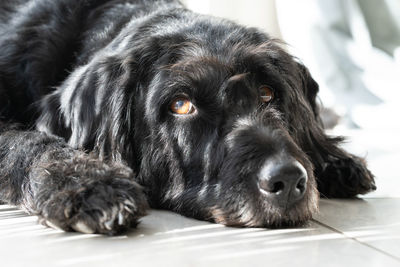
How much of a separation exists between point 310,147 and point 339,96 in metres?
2.89

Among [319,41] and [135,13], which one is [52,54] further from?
[319,41]

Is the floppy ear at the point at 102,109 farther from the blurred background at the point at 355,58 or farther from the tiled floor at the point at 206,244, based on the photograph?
the blurred background at the point at 355,58

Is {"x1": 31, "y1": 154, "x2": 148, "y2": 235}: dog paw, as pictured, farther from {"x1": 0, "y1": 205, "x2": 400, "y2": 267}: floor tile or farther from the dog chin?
the dog chin

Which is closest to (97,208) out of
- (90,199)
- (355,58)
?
(90,199)

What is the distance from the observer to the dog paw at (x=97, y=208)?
1.86 metres

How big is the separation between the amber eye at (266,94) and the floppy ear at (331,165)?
1.16ft

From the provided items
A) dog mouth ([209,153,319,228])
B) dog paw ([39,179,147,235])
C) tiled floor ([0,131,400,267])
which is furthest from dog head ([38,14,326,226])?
dog paw ([39,179,147,235])

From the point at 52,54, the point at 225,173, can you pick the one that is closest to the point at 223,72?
the point at 225,173

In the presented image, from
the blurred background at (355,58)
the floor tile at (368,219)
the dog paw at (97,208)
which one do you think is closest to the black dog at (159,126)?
the dog paw at (97,208)

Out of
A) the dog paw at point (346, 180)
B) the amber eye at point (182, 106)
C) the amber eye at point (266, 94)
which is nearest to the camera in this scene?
the amber eye at point (182, 106)

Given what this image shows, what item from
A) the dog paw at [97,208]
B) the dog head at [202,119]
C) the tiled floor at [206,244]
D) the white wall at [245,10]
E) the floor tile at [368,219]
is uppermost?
the white wall at [245,10]

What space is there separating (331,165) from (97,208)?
4.68 ft

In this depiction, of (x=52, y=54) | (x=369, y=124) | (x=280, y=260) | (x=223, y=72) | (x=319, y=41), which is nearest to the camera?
(x=280, y=260)

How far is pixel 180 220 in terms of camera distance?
2.20 meters
